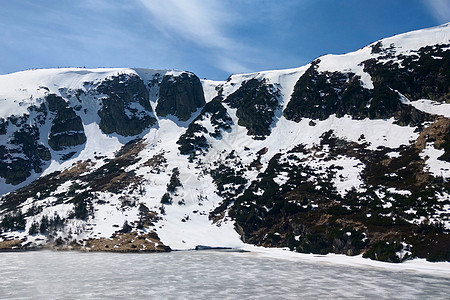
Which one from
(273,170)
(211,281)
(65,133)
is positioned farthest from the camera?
(65,133)

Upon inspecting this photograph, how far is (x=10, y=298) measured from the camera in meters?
30.9

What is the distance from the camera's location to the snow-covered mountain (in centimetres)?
7981

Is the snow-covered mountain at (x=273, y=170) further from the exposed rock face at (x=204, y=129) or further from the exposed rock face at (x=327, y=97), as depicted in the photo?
the exposed rock face at (x=204, y=129)

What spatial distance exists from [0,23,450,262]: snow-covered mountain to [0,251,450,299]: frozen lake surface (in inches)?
761

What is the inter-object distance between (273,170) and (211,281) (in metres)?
82.4

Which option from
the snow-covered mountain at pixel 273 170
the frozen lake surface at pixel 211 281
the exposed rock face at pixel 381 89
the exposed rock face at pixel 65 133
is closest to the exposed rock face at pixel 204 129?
the snow-covered mountain at pixel 273 170

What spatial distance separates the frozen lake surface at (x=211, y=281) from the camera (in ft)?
110

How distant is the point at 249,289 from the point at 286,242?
1859 inches

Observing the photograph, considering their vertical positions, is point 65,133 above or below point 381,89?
below

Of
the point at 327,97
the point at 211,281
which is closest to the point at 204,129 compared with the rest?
the point at 327,97

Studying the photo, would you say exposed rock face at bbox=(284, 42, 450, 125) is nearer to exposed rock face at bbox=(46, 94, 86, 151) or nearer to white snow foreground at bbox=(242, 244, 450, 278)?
white snow foreground at bbox=(242, 244, 450, 278)

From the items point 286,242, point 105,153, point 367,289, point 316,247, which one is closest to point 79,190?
point 105,153

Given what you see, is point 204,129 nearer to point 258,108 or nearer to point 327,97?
point 258,108

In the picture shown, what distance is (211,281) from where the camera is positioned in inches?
1602
